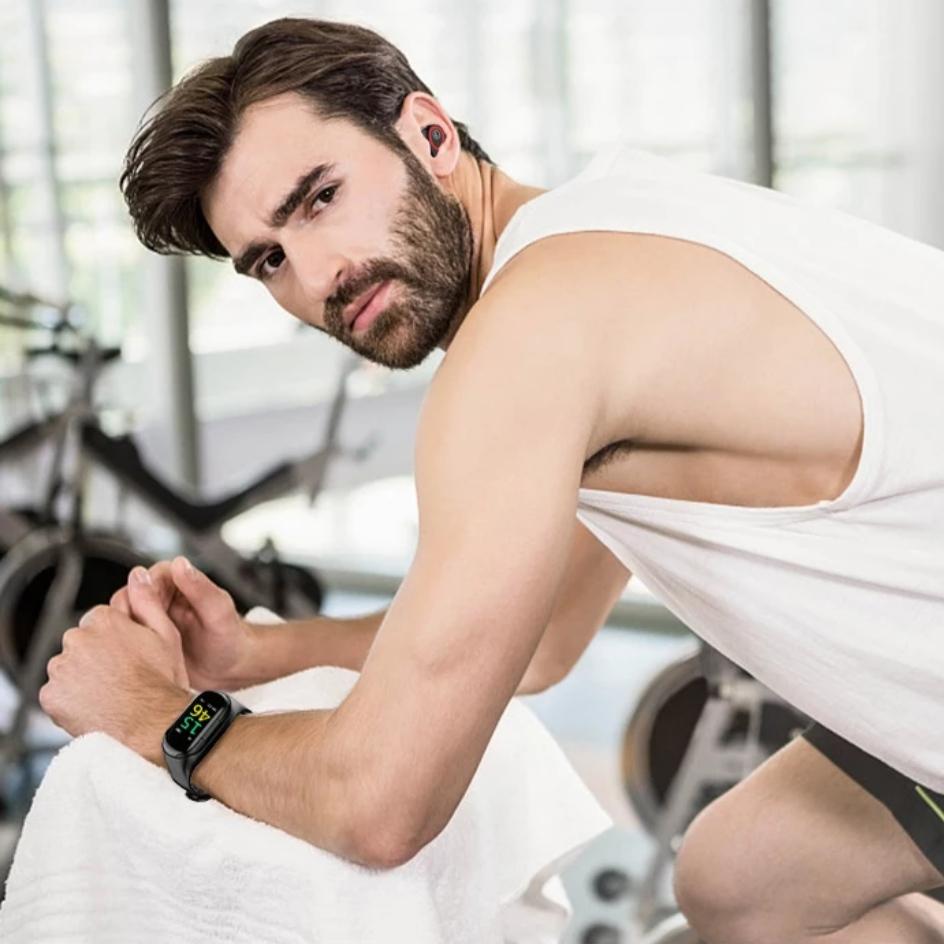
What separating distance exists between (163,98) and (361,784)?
0.72m

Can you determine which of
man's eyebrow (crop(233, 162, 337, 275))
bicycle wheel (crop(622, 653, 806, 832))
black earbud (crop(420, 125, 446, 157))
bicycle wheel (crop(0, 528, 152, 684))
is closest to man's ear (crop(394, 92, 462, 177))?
black earbud (crop(420, 125, 446, 157))

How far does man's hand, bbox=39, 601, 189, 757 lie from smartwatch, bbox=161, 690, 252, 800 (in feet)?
0.10

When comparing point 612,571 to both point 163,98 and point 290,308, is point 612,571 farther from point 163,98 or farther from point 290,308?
point 163,98

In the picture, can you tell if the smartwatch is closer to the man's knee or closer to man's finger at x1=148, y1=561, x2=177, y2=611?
man's finger at x1=148, y1=561, x2=177, y2=611

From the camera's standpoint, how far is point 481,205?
1537mm

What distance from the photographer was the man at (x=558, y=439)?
1.14 meters

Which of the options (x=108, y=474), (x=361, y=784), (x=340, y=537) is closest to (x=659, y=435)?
(x=361, y=784)

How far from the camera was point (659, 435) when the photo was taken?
1234 mm

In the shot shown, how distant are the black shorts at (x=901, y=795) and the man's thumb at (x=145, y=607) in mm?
673

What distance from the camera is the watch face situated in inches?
48.8

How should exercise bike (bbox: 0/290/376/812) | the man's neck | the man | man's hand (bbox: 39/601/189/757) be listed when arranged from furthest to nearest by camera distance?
1. exercise bike (bbox: 0/290/376/812)
2. the man's neck
3. man's hand (bbox: 39/601/189/757)
4. the man

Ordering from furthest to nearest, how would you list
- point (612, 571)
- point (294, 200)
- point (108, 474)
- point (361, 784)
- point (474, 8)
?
point (474, 8)
point (108, 474)
point (612, 571)
point (294, 200)
point (361, 784)

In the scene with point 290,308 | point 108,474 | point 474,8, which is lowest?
point 108,474

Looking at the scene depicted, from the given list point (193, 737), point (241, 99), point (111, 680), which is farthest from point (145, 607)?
point (241, 99)
